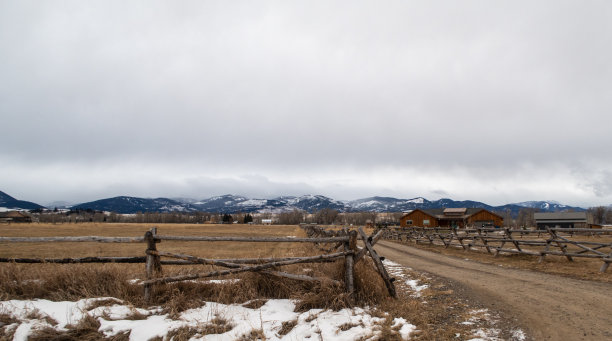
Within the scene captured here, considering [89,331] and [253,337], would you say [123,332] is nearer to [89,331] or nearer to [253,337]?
[89,331]

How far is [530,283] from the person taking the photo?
9.59 m

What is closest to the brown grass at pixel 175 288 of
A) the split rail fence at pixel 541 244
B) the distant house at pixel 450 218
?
the split rail fence at pixel 541 244

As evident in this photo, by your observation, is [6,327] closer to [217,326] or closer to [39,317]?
[39,317]

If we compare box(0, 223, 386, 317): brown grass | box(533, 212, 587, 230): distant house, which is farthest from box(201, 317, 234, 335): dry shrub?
box(533, 212, 587, 230): distant house

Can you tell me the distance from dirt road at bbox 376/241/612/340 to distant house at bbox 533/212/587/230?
268 feet

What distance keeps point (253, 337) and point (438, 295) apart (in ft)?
17.5

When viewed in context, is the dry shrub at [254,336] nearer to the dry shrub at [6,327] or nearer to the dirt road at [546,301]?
the dry shrub at [6,327]

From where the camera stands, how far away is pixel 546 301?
7.41 metres

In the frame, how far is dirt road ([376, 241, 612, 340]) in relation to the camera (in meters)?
5.64

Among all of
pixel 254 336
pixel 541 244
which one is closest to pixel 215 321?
pixel 254 336

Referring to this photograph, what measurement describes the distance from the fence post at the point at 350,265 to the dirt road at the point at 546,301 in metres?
3.09

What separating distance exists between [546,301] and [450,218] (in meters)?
84.7

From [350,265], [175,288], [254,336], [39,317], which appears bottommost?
[254,336]

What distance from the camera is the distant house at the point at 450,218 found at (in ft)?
266
